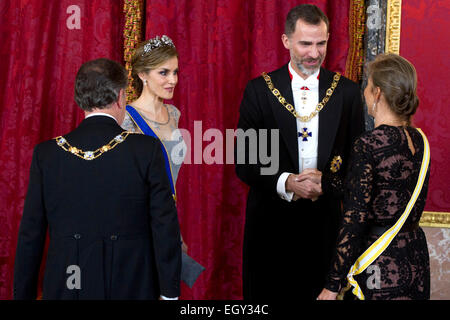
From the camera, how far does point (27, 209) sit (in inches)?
68.7

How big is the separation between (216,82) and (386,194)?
165 cm

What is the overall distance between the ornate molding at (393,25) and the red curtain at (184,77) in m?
0.30

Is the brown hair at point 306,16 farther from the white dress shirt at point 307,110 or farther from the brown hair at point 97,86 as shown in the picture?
the brown hair at point 97,86

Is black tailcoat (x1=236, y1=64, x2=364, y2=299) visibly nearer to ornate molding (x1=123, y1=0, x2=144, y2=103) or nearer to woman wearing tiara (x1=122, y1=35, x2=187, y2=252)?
woman wearing tiara (x1=122, y1=35, x2=187, y2=252)

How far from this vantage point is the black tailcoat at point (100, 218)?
1.70 m

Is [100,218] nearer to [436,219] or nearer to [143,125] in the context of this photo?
[143,125]

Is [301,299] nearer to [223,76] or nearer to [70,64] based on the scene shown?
[223,76]

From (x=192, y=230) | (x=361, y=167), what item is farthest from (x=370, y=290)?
(x=192, y=230)

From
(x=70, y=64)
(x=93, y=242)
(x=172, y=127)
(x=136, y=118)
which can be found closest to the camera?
(x=93, y=242)

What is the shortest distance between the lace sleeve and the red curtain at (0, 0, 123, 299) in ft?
6.75

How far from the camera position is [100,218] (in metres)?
1.70

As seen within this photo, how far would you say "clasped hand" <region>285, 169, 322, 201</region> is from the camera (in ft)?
7.13

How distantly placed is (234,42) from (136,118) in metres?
1.21

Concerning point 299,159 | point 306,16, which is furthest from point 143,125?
point 306,16
